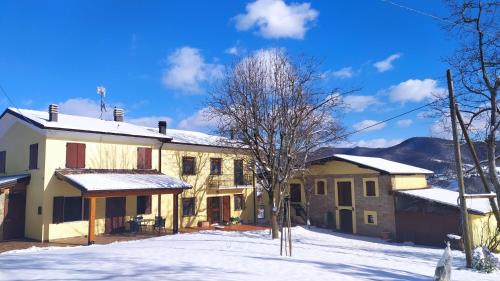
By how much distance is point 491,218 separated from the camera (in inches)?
899

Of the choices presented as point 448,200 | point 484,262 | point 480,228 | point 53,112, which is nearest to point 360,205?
point 448,200

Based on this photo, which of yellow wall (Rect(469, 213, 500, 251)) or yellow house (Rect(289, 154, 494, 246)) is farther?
yellow house (Rect(289, 154, 494, 246))

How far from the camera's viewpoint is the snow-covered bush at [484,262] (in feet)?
43.3

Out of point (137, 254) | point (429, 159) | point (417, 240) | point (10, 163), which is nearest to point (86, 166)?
point (10, 163)

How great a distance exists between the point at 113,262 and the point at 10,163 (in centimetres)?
1450

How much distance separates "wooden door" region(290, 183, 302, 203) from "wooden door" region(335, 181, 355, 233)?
3693 millimetres

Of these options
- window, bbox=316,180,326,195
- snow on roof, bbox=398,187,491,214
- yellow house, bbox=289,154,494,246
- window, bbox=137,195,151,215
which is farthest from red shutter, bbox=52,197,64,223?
snow on roof, bbox=398,187,491,214

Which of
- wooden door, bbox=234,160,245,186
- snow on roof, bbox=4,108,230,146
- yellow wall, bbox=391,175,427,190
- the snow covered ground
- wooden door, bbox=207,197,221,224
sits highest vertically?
snow on roof, bbox=4,108,230,146

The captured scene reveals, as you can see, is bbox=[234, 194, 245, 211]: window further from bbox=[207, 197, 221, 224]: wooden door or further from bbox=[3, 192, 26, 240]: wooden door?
bbox=[3, 192, 26, 240]: wooden door

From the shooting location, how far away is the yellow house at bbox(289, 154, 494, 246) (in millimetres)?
22609

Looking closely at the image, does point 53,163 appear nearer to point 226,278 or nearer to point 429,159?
point 226,278

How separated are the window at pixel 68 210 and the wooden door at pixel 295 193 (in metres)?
17.0

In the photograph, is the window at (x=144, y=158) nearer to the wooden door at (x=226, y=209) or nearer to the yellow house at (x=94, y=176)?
the yellow house at (x=94, y=176)

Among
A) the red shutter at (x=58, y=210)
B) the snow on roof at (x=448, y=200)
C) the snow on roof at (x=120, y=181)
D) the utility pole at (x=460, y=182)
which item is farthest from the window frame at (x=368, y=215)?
the red shutter at (x=58, y=210)
